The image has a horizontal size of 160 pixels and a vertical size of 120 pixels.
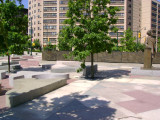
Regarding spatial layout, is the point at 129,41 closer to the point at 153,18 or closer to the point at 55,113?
the point at 55,113

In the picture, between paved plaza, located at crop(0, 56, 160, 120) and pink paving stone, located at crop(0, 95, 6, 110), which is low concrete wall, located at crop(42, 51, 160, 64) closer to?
paved plaza, located at crop(0, 56, 160, 120)

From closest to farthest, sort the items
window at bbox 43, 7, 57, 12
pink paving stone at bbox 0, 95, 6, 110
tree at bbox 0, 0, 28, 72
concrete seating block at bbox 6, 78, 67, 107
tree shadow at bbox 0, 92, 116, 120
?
tree shadow at bbox 0, 92, 116, 120, concrete seating block at bbox 6, 78, 67, 107, pink paving stone at bbox 0, 95, 6, 110, tree at bbox 0, 0, 28, 72, window at bbox 43, 7, 57, 12

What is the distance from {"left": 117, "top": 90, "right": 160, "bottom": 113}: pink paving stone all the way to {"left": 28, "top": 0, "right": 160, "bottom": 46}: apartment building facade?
224 feet

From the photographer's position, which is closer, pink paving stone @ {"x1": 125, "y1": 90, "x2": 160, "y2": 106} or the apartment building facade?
pink paving stone @ {"x1": 125, "y1": 90, "x2": 160, "y2": 106}

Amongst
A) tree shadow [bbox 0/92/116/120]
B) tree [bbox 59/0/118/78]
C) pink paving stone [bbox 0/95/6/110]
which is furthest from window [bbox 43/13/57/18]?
tree shadow [bbox 0/92/116/120]

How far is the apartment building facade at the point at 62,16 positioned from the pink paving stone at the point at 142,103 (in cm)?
6829

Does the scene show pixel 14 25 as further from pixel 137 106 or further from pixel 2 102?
pixel 137 106

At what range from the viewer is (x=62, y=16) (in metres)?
81.0

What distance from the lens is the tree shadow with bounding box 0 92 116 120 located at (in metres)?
6.18

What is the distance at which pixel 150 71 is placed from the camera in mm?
15453

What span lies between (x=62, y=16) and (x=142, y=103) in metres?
77.2

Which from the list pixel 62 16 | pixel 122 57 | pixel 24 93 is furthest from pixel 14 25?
pixel 62 16

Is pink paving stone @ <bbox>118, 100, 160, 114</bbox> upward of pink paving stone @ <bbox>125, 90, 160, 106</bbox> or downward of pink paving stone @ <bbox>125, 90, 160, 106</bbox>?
downward

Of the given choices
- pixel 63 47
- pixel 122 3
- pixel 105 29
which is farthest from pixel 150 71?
pixel 122 3
